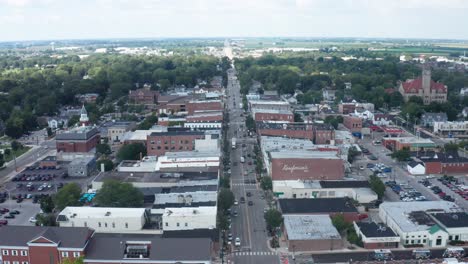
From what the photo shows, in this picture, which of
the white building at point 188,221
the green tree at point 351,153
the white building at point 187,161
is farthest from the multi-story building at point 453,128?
Answer: the white building at point 188,221

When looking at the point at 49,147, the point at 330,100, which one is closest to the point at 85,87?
the point at 49,147

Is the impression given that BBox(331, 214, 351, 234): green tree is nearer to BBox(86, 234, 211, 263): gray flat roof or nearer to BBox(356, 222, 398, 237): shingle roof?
BBox(356, 222, 398, 237): shingle roof

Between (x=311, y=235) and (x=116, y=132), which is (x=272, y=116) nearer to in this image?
(x=116, y=132)

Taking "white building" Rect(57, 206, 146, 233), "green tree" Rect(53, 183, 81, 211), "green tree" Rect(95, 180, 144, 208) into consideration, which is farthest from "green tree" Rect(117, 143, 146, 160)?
"white building" Rect(57, 206, 146, 233)

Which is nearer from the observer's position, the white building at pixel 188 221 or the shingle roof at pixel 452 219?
the white building at pixel 188 221

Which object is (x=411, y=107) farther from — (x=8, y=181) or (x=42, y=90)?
(x=42, y=90)

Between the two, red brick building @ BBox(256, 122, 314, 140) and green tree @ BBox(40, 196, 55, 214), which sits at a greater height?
red brick building @ BBox(256, 122, 314, 140)

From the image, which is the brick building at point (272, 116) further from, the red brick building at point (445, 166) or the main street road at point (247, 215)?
the red brick building at point (445, 166)
